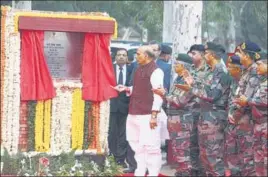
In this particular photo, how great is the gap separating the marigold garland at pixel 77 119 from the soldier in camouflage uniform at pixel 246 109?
2.45 meters

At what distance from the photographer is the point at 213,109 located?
9.72 metres

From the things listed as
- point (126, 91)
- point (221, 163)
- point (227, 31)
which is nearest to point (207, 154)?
point (221, 163)

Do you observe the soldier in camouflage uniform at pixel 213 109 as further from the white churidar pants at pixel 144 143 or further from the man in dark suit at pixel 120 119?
the man in dark suit at pixel 120 119

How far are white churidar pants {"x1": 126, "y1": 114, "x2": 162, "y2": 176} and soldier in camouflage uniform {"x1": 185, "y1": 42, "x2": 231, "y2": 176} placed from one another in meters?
0.74

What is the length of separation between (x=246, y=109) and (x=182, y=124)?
133 cm

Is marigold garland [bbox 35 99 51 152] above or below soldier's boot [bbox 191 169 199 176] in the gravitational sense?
above

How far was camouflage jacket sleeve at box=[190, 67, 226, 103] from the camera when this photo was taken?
9539 millimetres

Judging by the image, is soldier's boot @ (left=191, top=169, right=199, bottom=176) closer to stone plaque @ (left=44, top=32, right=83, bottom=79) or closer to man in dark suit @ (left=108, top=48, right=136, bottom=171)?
man in dark suit @ (left=108, top=48, right=136, bottom=171)

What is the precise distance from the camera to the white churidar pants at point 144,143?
1038cm

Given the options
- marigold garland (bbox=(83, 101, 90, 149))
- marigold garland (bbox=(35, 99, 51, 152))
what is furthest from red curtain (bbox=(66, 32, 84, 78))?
marigold garland (bbox=(35, 99, 51, 152))

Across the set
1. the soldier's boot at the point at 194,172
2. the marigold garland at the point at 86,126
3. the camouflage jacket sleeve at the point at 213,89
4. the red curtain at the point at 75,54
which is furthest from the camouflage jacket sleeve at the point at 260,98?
the red curtain at the point at 75,54

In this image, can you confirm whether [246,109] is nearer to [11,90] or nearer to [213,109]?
[213,109]

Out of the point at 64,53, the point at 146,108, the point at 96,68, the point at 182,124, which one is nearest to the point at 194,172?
the point at 182,124

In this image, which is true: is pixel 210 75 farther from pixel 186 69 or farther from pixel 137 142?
pixel 137 142
